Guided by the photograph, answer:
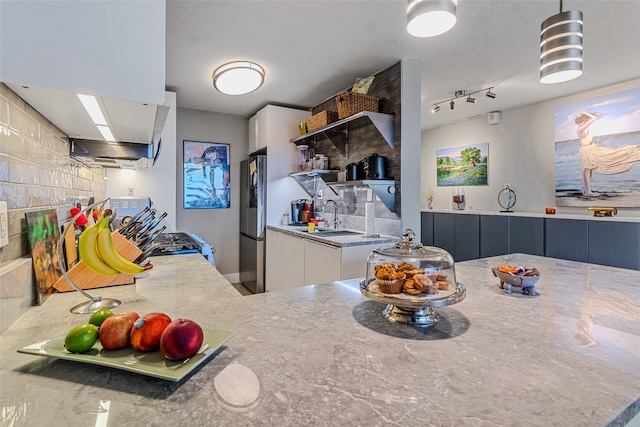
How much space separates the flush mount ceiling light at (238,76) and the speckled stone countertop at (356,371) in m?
2.37

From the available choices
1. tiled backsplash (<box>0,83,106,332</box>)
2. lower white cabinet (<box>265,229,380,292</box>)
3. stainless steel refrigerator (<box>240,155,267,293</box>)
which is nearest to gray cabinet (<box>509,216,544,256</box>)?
lower white cabinet (<box>265,229,380,292</box>)

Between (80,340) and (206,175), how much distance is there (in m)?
3.97

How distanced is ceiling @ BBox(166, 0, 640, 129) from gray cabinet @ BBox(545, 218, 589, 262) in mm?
1471

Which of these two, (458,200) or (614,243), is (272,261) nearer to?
(458,200)

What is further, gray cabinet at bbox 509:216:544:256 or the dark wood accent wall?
gray cabinet at bbox 509:216:544:256

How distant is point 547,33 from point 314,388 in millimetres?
1585

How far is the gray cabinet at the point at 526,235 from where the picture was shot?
355cm

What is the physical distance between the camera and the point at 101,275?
1.34 meters

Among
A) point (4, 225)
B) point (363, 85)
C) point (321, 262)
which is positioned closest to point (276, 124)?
point (363, 85)

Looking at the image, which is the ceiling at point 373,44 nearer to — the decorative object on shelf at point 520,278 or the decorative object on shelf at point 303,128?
the decorative object on shelf at point 303,128

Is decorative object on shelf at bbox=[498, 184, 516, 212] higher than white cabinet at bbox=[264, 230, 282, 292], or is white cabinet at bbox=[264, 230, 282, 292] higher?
decorative object on shelf at bbox=[498, 184, 516, 212]

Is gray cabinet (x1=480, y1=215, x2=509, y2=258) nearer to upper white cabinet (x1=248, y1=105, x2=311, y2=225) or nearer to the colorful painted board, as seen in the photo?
upper white cabinet (x1=248, y1=105, x2=311, y2=225)

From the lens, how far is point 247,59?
9.31 ft

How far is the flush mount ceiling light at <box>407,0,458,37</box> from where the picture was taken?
3.82 feet
